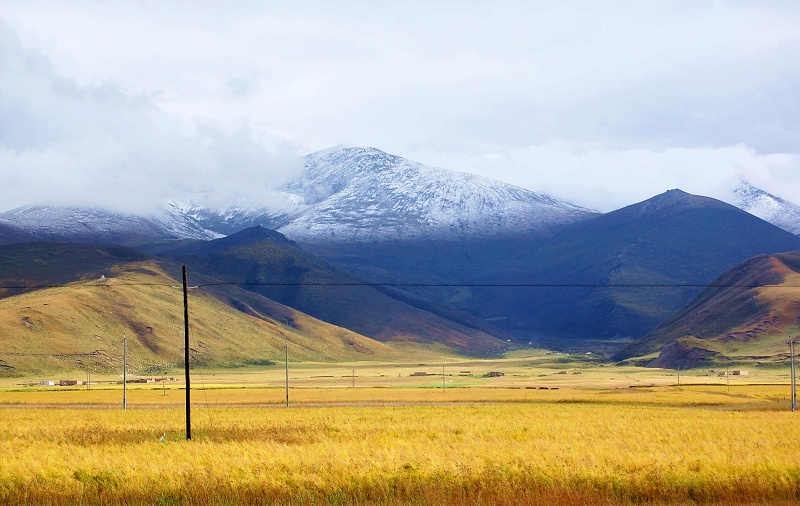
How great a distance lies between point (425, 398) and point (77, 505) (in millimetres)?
64241

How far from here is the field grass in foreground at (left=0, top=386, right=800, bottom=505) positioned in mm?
31391

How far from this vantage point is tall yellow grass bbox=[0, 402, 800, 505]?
31.4 m

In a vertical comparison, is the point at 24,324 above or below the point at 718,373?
above

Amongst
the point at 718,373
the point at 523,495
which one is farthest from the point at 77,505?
the point at 718,373

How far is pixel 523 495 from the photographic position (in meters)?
30.8

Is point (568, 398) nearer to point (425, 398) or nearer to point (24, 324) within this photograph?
point (425, 398)

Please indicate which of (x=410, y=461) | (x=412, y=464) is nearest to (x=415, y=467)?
(x=412, y=464)

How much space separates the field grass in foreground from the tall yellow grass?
6cm

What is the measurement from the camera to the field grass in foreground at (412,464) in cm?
3139

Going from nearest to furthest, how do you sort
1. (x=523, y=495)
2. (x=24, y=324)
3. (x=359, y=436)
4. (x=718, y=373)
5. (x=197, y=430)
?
(x=523, y=495), (x=359, y=436), (x=197, y=430), (x=718, y=373), (x=24, y=324)

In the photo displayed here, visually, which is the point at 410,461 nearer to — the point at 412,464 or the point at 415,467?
the point at 412,464

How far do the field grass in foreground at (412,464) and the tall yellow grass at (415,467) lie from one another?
0.19 ft

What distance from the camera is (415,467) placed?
Result: 3350 centimetres

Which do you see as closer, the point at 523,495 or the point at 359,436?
the point at 523,495
